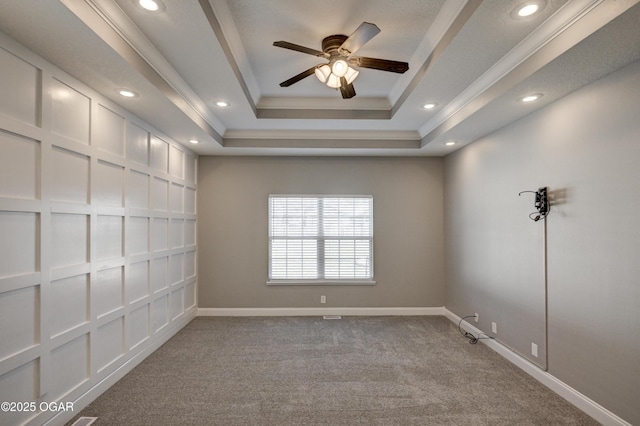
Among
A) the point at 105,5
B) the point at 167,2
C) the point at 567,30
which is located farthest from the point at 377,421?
the point at 105,5

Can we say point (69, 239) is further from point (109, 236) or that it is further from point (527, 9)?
point (527, 9)

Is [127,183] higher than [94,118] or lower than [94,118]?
lower

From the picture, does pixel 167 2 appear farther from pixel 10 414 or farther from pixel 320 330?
pixel 320 330

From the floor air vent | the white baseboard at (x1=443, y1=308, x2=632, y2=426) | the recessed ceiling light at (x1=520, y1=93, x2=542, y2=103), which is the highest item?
the recessed ceiling light at (x1=520, y1=93, x2=542, y2=103)

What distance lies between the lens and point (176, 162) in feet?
13.4

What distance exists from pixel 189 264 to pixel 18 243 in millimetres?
2699

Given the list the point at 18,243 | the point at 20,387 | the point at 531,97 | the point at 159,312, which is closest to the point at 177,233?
the point at 159,312

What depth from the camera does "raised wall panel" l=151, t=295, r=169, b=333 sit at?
3.48m

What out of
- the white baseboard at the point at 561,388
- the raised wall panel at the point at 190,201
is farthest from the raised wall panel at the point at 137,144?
the white baseboard at the point at 561,388

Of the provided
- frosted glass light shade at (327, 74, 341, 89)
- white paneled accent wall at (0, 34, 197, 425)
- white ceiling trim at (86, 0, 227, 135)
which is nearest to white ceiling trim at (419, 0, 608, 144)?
frosted glass light shade at (327, 74, 341, 89)

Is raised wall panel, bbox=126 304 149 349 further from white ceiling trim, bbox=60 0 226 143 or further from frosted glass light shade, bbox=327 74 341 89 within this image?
frosted glass light shade, bbox=327 74 341 89

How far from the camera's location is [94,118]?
252 cm

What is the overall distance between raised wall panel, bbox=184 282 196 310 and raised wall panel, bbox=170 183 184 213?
1.14 metres

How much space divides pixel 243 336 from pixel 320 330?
1008mm
